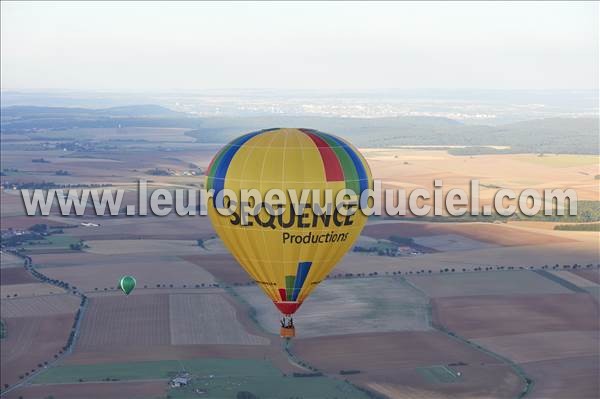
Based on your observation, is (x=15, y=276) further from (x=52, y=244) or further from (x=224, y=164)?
(x=224, y=164)

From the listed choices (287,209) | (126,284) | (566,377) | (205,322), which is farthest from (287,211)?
(126,284)

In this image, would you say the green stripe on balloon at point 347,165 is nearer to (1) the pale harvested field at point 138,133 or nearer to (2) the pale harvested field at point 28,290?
(2) the pale harvested field at point 28,290

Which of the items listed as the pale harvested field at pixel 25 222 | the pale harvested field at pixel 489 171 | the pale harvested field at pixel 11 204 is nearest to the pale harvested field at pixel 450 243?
the pale harvested field at pixel 489 171

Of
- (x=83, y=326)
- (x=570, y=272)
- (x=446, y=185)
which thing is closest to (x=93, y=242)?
(x=83, y=326)

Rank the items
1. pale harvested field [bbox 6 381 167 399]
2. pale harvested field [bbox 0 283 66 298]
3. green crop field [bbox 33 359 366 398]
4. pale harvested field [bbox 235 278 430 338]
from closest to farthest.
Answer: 1. pale harvested field [bbox 6 381 167 399]
2. green crop field [bbox 33 359 366 398]
3. pale harvested field [bbox 235 278 430 338]
4. pale harvested field [bbox 0 283 66 298]

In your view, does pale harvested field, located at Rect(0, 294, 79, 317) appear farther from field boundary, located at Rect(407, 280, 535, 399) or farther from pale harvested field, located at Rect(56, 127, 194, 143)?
pale harvested field, located at Rect(56, 127, 194, 143)

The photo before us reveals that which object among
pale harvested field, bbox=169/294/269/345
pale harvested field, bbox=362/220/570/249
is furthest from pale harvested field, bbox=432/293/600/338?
pale harvested field, bbox=362/220/570/249
